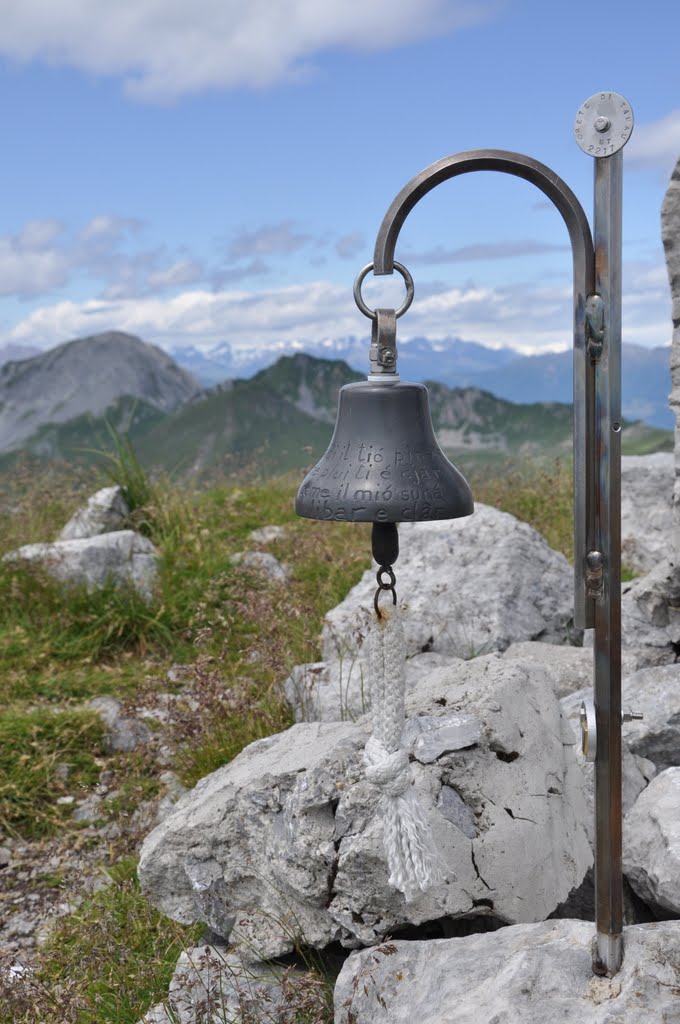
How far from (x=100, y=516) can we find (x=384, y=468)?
637cm

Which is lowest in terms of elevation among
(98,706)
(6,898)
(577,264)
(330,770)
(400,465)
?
(6,898)

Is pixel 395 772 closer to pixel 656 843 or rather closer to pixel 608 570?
pixel 608 570

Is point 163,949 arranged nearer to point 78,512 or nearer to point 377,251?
point 377,251

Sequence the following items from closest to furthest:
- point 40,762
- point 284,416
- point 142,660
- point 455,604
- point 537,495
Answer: point 40,762 < point 455,604 < point 142,660 < point 537,495 < point 284,416

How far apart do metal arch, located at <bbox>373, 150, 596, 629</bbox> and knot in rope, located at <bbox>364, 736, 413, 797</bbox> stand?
2.43 ft

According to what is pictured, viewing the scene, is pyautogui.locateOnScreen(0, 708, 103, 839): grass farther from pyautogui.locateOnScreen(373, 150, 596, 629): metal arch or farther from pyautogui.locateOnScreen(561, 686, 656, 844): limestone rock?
pyautogui.locateOnScreen(373, 150, 596, 629): metal arch

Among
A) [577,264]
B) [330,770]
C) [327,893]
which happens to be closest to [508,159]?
[577,264]

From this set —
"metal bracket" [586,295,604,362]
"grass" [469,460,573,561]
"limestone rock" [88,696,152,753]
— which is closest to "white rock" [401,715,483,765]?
"metal bracket" [586,295,604,362]

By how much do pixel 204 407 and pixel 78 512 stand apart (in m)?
47.8

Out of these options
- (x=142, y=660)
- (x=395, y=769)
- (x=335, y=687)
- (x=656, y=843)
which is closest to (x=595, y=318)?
(x=395, y=769)

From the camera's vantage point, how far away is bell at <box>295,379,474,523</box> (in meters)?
2.15

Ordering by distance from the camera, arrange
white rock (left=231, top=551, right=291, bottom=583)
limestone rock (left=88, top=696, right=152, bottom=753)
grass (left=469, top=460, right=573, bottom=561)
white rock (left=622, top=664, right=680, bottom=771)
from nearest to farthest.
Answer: white rock (left=622, top=664, right=680, bottom=771)
limestone rock (left=88, top=696, right=152, bottom=753)
white rock (left=231, top=551, right=291, bottom=583)
grass (left=469, top=460, right=573, bottom=561)

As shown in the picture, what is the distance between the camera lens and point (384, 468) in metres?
2.20

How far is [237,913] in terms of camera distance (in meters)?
3.15
